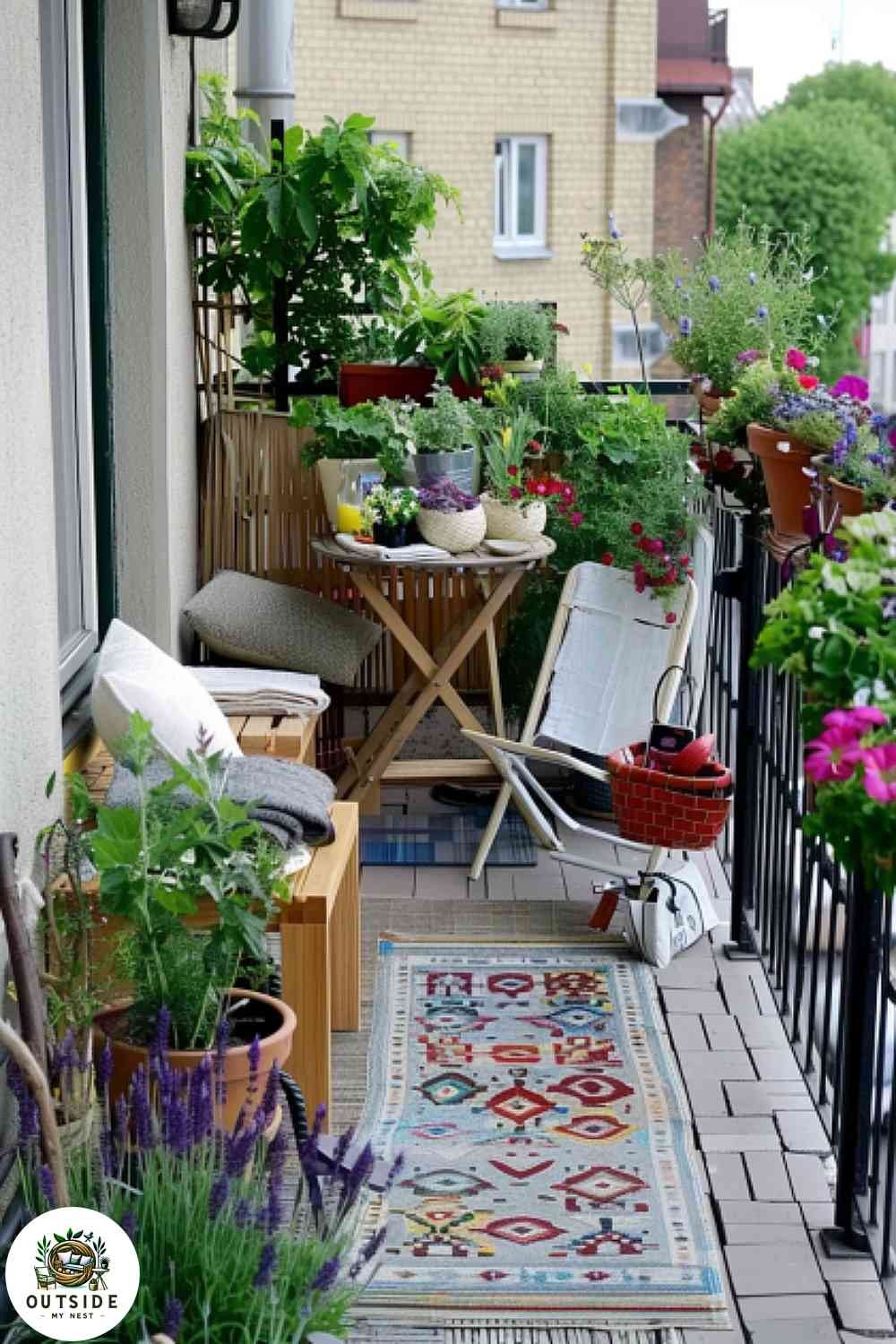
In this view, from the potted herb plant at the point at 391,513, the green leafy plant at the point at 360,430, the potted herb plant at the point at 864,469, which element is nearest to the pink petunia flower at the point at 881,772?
the potted herb plant at the point at 864,469

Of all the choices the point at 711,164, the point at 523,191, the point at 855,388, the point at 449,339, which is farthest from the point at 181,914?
the point at 711,164

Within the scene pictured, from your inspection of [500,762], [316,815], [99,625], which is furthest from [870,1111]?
[99,625]

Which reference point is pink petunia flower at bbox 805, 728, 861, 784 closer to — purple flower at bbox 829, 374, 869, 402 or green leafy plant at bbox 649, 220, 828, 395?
purple flower at bbox 829, 374, 869, 402

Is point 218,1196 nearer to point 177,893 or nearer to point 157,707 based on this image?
point 177,893

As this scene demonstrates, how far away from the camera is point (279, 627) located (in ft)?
19.5

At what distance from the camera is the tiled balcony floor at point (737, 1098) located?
11.4ft

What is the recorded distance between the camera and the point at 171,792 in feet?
12.2

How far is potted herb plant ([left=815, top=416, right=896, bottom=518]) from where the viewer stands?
3643 millimetres

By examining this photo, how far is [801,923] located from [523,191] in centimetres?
2256

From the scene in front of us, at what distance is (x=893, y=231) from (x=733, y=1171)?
44.3 meters

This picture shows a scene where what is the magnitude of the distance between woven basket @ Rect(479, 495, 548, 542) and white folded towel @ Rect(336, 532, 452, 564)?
0.24 meters

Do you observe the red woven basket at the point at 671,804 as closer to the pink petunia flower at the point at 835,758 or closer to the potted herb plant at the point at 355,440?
the potted herb plant at the point at 355,440

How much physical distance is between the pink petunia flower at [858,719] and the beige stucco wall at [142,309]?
3491mm

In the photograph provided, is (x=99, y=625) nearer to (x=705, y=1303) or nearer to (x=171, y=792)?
(x=171, y=792)
